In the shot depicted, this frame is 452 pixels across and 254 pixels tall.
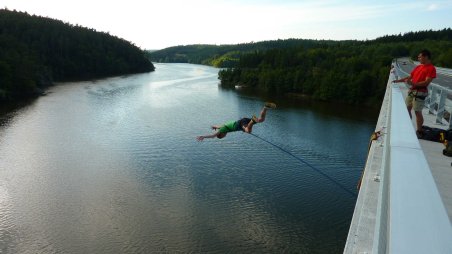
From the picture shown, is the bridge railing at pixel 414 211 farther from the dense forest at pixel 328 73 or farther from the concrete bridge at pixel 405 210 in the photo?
the dense forest at pixel 328 73

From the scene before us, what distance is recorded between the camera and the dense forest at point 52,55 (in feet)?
201

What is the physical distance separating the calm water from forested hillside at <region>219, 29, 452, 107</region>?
78.1ft

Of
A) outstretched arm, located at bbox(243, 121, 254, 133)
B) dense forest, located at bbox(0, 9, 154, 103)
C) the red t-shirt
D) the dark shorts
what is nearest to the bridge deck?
the red t-shirt

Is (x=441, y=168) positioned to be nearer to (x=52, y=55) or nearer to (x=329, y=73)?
(x=329, y=73)

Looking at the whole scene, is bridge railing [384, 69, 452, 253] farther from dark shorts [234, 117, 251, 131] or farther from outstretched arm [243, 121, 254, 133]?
dark shorts [234, 117, 251, 131]

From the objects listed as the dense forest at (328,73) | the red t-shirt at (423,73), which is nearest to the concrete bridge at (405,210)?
the red t-shirt at (423,73)

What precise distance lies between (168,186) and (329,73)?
5567 cm

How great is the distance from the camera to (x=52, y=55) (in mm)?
102625

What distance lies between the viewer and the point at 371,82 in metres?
64.4

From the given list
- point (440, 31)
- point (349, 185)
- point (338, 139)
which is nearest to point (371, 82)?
point (338, 139)

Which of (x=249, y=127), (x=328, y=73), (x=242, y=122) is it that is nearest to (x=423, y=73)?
(x=249, y=127)

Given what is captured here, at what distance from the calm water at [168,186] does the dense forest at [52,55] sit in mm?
22547

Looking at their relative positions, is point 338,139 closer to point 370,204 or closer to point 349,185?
point 349,185

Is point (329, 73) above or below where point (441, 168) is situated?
below
